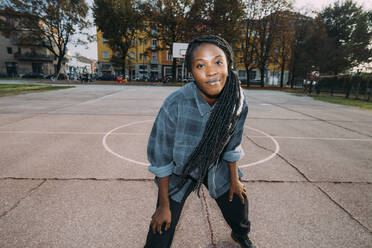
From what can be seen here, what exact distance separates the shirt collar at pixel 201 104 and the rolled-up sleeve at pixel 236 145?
0.34 metres

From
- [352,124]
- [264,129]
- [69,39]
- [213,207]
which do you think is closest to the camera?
[213,207]

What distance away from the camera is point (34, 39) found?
128ft

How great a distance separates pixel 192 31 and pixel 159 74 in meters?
23.8

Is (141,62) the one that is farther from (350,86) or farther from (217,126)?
(217,126)

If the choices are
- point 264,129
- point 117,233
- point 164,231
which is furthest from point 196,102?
point 264,129

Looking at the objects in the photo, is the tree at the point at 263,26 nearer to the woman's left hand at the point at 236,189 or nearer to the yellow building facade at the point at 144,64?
the yellow building facade at the point at 144,64

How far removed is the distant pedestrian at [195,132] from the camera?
1.47 metres

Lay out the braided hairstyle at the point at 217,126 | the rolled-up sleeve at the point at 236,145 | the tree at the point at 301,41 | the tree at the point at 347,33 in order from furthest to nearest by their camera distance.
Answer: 1. the tree at the point at 301,41
2. the tree at the point at 347,33
3. the rolled-up sleeve at the point at 236,145
4. the braided hairstyle at the point at 217,126

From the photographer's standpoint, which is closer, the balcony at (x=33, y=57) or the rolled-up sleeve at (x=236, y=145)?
the rolled-up sleeve at (x=236, y=145)

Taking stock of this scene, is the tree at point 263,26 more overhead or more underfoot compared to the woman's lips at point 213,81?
more overhead

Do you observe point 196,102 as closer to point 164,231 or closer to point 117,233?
point 164,231

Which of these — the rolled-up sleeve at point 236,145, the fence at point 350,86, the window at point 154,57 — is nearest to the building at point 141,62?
the window at point 154,57

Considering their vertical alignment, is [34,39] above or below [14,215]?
above

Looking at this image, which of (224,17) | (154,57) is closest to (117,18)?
(154,57)
